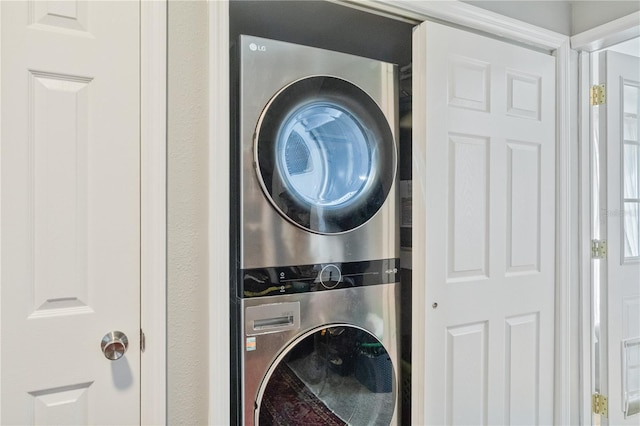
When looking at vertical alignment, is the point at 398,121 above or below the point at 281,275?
above

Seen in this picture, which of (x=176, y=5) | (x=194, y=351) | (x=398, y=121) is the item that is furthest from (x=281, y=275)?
(x=176, y=5)

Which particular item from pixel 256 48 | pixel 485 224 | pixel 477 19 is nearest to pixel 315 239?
pixel 256 48

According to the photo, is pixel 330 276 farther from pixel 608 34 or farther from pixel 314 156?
pixel 608 34

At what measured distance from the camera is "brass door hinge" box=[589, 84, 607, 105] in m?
2.02

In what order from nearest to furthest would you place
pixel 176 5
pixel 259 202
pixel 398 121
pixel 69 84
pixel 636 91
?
pixel 69 84 < pixel 176 5 < pixel 259 202 < pixel 398 121 < pixel 636 91

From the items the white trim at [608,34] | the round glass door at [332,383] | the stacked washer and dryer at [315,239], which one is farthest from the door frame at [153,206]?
the white trim at [608,34]

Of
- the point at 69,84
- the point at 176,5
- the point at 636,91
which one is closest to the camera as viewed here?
the point at 69,84

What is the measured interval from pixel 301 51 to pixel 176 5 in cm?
42

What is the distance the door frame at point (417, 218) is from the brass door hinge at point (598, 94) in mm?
191

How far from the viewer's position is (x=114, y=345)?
1.12 m

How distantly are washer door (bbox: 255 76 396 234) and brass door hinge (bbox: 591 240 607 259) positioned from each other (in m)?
1.21

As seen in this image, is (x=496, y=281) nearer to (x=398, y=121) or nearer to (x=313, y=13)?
(x=398, y=121)

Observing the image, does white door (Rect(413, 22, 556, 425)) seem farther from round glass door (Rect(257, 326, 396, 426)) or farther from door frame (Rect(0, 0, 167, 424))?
door frame (Rect(0, 0, 167, 424))

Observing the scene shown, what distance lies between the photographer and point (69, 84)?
42.4 inches
